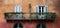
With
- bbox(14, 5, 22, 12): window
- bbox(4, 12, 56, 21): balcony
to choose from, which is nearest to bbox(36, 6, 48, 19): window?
bbox(4, 12, 56, 21): balcony

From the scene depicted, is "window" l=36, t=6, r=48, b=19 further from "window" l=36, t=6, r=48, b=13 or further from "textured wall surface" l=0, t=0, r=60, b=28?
"textured wall surface" l=0, t=0, r=60, b=28

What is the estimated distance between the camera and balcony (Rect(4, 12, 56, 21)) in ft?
76.4

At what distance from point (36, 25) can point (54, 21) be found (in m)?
2.24

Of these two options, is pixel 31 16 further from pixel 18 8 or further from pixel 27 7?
pixel 18 8

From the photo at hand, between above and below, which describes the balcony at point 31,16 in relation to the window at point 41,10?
below

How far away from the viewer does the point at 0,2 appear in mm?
24000

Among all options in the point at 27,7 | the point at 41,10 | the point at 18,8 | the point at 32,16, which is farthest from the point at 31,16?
the point at 18,8

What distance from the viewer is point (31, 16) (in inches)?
930

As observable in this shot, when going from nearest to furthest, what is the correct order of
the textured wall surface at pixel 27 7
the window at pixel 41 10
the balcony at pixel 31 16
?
the balcony at pixel 31 16, the window at pixel 41 10, the textured wall surface at pixel 27 7

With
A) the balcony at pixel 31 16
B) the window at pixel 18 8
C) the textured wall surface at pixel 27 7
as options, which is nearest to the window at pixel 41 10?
the balcony at pixel 31 16

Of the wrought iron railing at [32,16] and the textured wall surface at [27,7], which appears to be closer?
the wrought iron railing at [32,16]

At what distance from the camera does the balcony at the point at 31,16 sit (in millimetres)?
23297

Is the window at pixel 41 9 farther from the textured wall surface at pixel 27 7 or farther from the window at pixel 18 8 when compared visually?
the window at pixel 18 8

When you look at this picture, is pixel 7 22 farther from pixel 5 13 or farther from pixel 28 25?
pixel 28 25
